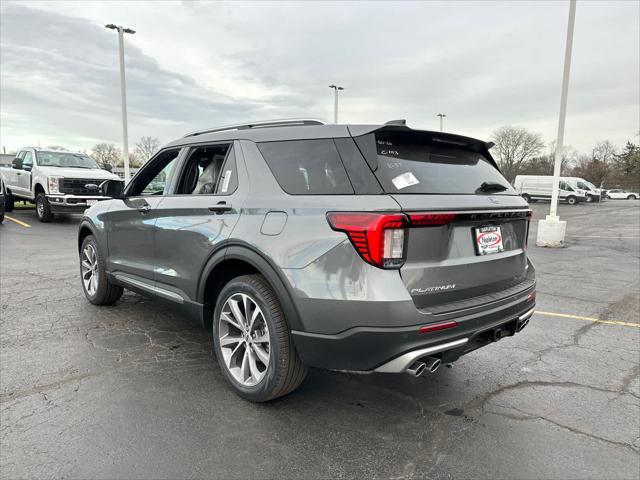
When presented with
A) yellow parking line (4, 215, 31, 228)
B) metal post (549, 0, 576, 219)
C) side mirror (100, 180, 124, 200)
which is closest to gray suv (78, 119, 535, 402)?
side mirror (100, 180, 124, 200)

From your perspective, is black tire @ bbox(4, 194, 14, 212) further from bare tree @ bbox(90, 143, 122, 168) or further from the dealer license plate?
bare tree @ bbox(90, 143, 122, 168)

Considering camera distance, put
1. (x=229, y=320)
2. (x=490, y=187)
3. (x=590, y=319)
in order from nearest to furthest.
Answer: (x=490, y=187), (x=229, y=320), (x=590, y=319)

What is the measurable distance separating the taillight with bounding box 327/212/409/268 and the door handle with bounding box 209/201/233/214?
1080 millimetres

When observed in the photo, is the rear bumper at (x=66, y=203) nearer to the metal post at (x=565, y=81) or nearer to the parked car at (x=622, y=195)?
the metal post at (x=565, y=81)

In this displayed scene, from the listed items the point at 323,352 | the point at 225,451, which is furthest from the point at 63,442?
the point at 323,352

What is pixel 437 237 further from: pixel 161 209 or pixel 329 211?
pixel 161 209

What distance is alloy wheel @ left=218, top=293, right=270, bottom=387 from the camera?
2914 millimetres

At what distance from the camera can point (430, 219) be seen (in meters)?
2.44

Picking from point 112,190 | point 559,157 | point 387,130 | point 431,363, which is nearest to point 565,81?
point 559,157

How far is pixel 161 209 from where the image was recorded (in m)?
3.82

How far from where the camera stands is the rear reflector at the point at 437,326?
2.36 metres

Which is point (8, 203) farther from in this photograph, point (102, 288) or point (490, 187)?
point (490, 187)

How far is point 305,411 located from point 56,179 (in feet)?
43.1

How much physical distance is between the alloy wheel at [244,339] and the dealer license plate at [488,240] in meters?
1.42
